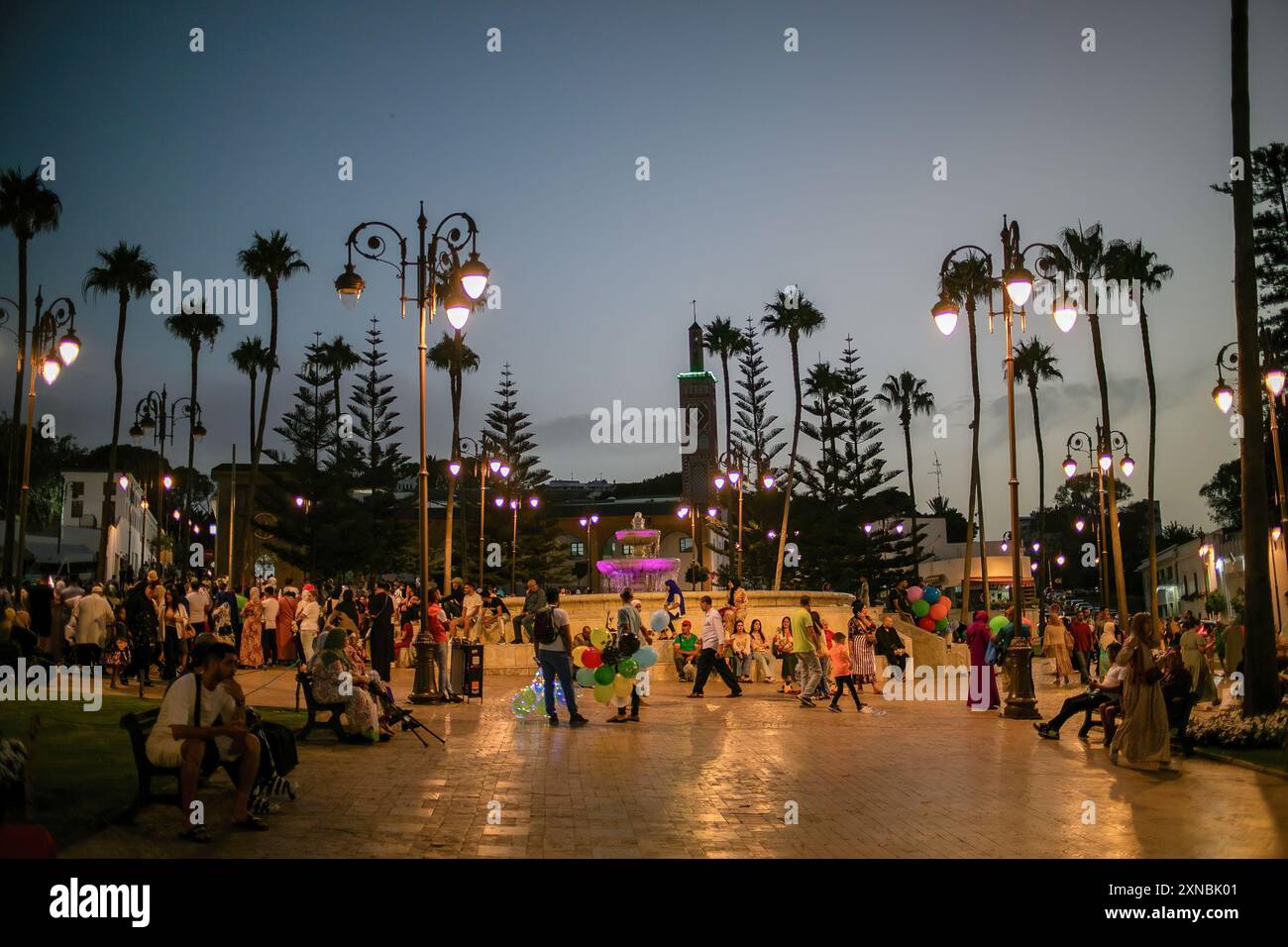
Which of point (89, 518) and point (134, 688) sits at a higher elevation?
point (89, 518)

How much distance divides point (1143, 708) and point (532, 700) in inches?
340

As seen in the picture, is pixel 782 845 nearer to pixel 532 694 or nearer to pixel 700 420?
pixel 532 694

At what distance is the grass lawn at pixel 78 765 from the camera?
725 centimetres

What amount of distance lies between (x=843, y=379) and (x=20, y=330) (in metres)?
46.9

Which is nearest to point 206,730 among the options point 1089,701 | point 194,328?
point 1089,701

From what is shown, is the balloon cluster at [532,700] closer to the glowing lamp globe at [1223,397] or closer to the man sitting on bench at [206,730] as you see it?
the man sitting on bench at [206,730]

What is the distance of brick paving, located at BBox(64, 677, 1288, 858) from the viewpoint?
7074 millimetres

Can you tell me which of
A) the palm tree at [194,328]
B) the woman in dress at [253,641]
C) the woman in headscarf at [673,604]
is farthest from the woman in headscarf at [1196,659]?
the palm tree at [194,328]

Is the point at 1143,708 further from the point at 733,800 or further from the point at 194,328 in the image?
the point at 194,328

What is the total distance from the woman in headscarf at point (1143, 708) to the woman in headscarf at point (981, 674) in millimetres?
6615

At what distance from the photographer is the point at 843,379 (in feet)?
215

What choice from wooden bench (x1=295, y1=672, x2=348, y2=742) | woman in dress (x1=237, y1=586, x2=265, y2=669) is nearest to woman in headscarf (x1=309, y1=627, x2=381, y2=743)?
wooden bench (x1=295, y1=672, x2=348, y2=742)

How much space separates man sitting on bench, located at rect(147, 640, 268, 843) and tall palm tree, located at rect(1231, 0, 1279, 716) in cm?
1122
